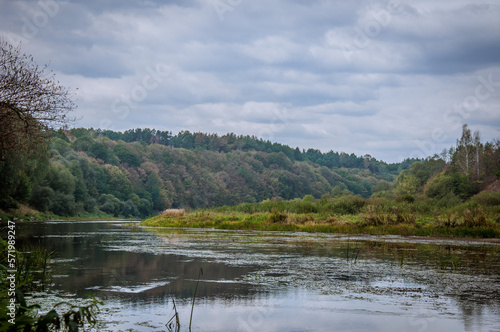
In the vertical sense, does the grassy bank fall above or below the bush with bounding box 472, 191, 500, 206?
below

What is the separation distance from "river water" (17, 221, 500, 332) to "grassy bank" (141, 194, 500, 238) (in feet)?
46.2

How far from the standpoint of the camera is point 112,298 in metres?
9.79

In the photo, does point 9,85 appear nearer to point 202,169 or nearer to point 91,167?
point 91,167

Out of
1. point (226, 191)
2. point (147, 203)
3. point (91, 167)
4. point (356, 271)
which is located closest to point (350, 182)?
point (226, 191)

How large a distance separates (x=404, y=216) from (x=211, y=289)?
27.6 meters

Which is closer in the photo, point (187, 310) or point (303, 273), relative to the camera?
point (187, 310)

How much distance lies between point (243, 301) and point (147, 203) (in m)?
121

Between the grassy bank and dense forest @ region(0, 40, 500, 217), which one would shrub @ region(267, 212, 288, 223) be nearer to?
the grassy bank

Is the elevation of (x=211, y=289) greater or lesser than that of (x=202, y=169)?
lesser

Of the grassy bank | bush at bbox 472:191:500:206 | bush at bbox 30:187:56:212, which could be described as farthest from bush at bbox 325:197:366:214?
bush at bbox 30:187:56:212

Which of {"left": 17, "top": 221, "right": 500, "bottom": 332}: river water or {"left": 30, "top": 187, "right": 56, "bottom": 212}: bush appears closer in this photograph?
{"left": 17, "top": 221, "right": 500, "bottom": 332}: river water

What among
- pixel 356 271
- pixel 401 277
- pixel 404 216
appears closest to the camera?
pixel 401 277

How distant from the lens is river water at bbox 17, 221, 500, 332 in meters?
8.29

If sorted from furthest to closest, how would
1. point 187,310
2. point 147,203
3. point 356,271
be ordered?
point 147,203 → point 356,271 → point 187,310
